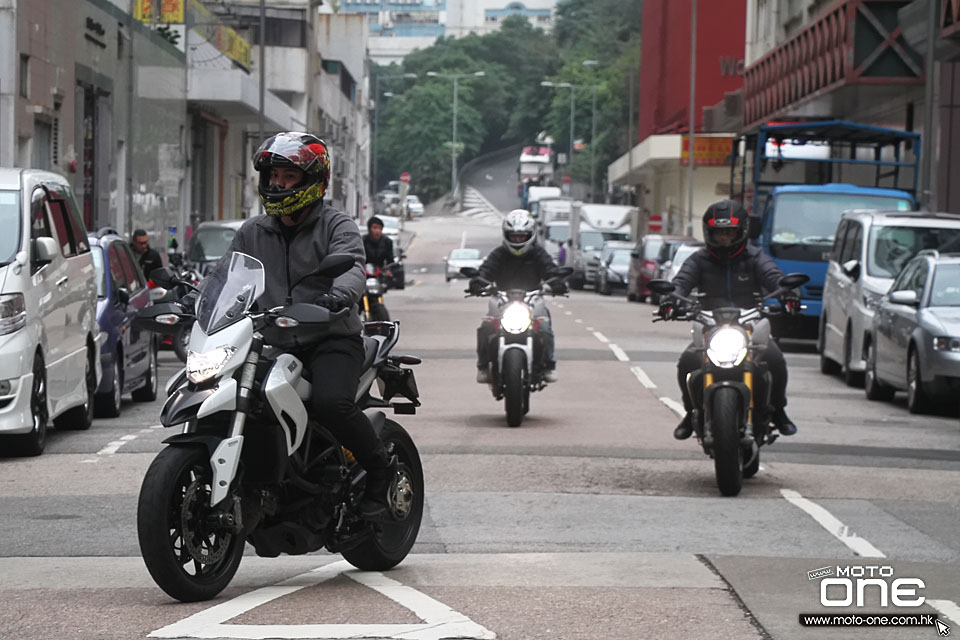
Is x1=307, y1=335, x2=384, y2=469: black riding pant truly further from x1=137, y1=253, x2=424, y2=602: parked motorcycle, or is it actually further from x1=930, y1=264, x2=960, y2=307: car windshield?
x1=930, y1=264, x2=960, y2=307: car windshield

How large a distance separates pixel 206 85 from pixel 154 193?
939cm

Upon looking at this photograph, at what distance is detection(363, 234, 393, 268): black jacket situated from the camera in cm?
2402

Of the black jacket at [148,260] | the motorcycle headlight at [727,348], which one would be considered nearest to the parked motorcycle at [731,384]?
the motorcycle headlight at [727,348]

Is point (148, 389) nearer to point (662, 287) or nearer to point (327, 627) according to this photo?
point (662, 287)

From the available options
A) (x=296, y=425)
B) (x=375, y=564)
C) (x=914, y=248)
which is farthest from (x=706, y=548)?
(x=914, y=248)

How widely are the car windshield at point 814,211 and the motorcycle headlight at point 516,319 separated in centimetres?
1327

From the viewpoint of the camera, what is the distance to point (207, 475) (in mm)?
6844

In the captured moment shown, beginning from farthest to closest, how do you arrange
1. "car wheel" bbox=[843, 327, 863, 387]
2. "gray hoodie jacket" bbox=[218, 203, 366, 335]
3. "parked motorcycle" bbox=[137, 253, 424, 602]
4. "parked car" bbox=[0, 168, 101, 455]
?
1. "car wheel" bbox=[843, 327, 863, 387]
2. "parked car" bbox=[0, 168, 101, 455]
3. "gray hoodie jacket" bbox=[218, 203, 366, 335]
4. "parked motorcycle" bbox=[137, 253, 424, 602]

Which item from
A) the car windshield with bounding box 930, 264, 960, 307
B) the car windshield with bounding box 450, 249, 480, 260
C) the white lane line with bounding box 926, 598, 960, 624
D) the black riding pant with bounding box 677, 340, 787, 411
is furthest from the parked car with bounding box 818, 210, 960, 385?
the car windshield with bounding box 450, 249, 480, 260

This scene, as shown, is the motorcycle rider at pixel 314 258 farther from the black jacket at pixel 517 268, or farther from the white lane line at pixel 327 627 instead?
the black jacket at pixel 517 268

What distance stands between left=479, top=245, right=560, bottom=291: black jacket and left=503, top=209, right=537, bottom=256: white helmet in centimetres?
6

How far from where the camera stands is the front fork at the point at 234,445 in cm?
675

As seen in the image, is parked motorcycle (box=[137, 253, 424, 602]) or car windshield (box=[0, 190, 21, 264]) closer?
parked motorcycle (box=[137, 253, 424, 602])

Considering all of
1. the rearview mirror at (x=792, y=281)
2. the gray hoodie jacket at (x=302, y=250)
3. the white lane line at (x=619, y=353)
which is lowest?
the white lane line at (x=619, y=353)
